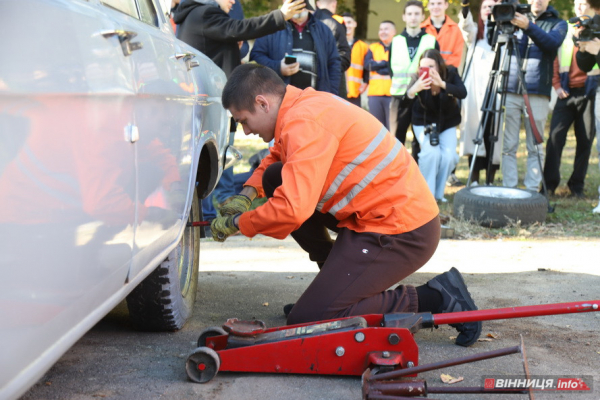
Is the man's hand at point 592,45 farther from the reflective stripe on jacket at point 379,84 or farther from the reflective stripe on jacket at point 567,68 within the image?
the reflective stripe on jacket at point 379,84

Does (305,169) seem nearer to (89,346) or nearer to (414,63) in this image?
(89,346)

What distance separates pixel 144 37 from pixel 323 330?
127 cm

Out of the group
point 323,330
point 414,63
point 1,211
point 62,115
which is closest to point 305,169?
point 323,330

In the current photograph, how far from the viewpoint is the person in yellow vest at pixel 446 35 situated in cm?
818

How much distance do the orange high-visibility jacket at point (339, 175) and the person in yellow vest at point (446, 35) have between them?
547 centimetres

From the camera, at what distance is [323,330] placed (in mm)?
2672

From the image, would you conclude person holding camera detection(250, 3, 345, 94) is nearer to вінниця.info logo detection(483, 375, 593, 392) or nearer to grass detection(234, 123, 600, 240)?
grass detection(234, 123, 600, 240)

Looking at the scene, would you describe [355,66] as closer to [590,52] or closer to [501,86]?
[501,86]

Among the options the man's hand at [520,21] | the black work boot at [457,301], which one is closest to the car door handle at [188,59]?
the black work boot at [457,301]

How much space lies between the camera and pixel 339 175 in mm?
2883

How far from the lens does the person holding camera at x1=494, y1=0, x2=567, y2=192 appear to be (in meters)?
7.14

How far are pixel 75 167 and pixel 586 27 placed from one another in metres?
6.20

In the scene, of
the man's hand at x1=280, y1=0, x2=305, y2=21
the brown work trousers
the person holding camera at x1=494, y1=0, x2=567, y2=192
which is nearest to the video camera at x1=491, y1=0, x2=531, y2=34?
the person holding camera at x1=494, y1=0, x2=567, y2=192

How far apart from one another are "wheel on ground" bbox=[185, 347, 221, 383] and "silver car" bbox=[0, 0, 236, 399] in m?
0.39
